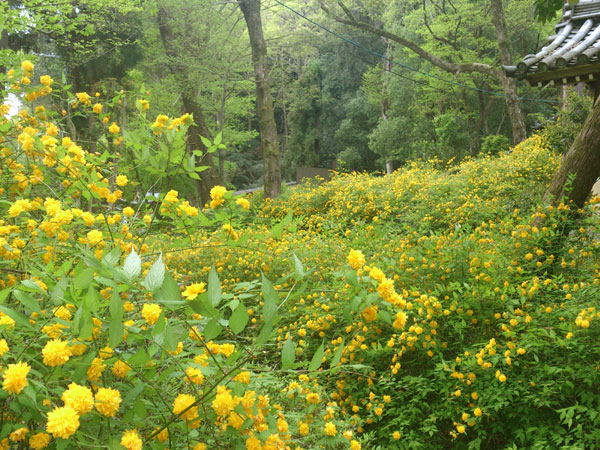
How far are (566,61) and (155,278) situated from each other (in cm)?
525

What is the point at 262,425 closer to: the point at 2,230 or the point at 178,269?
the point at 2,230

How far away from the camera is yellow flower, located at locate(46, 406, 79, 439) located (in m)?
0.85

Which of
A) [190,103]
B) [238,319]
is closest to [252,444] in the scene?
[238,319]

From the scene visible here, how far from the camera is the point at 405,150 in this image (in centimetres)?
2044

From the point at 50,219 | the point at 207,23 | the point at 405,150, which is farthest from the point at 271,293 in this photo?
the point at 405,150

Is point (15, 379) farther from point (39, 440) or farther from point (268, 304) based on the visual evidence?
point (268, 304)

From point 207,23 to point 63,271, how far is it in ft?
45.2

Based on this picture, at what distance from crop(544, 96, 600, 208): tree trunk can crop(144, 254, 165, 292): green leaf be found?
382 centimetres

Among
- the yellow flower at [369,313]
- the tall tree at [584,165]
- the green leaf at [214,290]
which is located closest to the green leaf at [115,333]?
the green leaf at [214,290]

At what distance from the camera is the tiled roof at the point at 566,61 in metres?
4.75

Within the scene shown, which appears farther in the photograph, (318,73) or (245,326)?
(318,73)

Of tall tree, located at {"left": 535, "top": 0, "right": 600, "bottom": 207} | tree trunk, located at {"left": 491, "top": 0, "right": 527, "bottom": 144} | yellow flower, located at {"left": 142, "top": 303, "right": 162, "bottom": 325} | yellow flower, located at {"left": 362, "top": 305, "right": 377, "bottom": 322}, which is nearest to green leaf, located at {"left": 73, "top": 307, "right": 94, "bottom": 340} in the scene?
yellow flower, located at {"left": 142, "top": 303, "right": 162, "bottom": 325}

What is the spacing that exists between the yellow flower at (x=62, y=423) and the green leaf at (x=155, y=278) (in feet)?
0.93

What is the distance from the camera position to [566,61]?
15.6 feet
